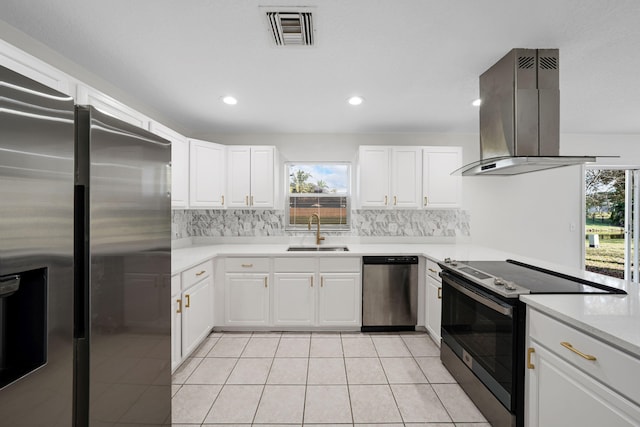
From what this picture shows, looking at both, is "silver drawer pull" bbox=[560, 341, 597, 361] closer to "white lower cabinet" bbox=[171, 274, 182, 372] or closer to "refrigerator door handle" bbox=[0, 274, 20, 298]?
"refrigerator door handle" bbox=[0, 274, 20, 298]

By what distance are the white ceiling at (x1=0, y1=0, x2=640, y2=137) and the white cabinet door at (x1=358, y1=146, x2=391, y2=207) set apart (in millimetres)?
556

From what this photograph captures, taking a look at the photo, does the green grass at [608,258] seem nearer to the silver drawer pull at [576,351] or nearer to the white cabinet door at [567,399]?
the white cabinet door at [567,399]

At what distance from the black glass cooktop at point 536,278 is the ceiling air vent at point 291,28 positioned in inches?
76.1

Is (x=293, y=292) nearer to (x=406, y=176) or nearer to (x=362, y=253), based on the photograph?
(x=362, y=253)

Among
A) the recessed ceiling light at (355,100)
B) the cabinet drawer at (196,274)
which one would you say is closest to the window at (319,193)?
the recessed ceiling light at (355,100)

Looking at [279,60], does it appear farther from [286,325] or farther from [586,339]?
[286,325]

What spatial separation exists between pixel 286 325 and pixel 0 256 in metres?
2.62

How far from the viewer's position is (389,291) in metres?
3.05

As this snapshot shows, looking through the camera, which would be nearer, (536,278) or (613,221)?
(536,278)

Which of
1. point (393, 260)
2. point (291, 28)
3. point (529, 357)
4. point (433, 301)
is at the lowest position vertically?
point (433, 301)

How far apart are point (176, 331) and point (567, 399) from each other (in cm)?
251

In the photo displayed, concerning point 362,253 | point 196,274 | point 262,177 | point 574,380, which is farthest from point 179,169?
point 574,380

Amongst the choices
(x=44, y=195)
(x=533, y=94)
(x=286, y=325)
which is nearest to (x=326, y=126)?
(x=533, y=94)

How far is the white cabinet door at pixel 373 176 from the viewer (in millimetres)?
3357
